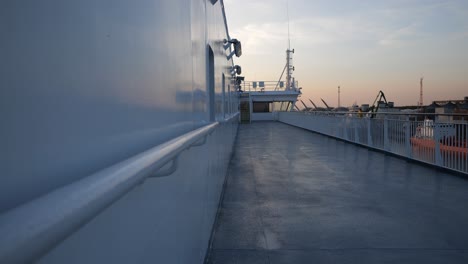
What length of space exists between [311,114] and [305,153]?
942cm

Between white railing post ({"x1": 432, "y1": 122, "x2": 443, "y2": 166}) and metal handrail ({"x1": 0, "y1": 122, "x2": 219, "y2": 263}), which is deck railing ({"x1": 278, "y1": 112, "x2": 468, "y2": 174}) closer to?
white railing post ({"x1": 432, "y1": 122, "x2": 443, "y2": 166})

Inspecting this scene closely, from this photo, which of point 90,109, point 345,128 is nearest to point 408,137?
point 345,128

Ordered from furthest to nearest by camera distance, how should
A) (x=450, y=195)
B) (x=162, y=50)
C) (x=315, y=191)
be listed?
(x=315, y=191)
(x=450, y=195)
(x=162, y=50)

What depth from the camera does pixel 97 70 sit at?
90 centimetres

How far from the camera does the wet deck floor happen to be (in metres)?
3.38

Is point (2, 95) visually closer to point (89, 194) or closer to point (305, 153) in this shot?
point (89, 194)

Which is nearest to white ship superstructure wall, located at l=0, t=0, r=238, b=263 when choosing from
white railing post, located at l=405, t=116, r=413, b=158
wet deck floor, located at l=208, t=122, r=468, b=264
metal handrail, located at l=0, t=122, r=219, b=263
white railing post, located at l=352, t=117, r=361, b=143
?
metal handrail, located at l=0, t=122, r=219, b=263

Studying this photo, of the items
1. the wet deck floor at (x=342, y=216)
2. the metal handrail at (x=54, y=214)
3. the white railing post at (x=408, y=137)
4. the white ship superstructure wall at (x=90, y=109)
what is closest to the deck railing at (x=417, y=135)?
the white railing post at (x=408, y=137)

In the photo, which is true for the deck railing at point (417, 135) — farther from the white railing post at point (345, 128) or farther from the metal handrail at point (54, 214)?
the metal handrail at point (54, 214)

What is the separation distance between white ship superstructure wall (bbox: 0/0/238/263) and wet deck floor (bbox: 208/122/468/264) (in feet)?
6.47

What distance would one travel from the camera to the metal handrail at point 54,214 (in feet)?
1.37

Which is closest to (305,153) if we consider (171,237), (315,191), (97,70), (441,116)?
(441,116)

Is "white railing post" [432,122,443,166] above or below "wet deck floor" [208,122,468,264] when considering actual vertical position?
above

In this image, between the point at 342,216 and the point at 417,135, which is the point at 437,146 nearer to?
the point at 417,135
